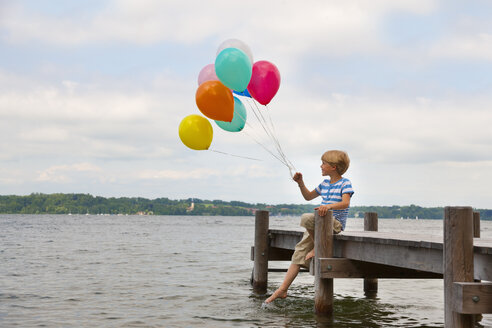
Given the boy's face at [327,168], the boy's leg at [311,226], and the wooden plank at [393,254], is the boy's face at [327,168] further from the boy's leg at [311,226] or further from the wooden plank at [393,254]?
the wooden plank at [393,254]

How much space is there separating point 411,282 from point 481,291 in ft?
33.5

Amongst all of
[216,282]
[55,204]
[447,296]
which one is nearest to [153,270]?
[216,282]

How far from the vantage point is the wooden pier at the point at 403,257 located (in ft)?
15.8

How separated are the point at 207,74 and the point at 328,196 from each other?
10.6ft

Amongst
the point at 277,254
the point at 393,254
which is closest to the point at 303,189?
the point at 393,254

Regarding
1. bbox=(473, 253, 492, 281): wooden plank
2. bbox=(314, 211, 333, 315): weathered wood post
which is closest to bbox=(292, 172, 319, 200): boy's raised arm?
bbox=(314, 211, 333, 315): weathered wood post

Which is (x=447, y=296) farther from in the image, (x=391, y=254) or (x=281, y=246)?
(x=281, y=246)

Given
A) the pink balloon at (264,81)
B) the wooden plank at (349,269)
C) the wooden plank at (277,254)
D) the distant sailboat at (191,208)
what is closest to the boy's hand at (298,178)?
the wooden plank at (349,269)

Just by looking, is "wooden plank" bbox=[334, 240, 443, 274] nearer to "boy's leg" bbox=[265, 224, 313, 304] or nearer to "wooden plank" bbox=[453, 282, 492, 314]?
"boy's leg" bbox=[265, 224, 313, 304]

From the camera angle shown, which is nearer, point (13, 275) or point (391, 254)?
point (391, 254)

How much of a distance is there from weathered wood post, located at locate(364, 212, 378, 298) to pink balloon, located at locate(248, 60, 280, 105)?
9.94 feet

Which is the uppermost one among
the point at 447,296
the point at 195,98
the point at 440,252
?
the point at 195,98

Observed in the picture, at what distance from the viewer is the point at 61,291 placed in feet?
40.3

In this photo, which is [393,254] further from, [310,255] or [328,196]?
[310,255]
